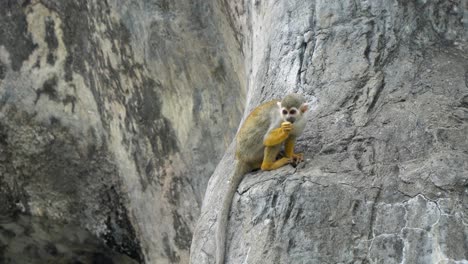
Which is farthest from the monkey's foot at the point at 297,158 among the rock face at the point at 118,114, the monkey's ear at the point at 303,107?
the rock face at the point at 118,114

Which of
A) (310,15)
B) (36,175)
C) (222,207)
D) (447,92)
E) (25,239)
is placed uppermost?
(310,15)

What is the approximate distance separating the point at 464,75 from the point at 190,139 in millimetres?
3049

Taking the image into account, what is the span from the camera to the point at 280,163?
434cm

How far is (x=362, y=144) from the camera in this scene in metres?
4.29

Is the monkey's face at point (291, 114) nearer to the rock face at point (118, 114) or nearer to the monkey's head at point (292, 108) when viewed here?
the monkey's head at point (292, 108)

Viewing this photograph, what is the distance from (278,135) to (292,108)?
16 cm

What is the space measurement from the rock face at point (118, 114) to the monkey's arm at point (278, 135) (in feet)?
8.24

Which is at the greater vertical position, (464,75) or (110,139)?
(464,75)

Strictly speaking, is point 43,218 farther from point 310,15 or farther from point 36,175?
point 310,15

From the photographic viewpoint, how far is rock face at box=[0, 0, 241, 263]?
707cm

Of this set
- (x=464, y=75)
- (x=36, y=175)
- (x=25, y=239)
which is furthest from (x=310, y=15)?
(x=25, y=239)

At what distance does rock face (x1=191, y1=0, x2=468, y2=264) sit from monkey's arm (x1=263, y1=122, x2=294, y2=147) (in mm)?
158

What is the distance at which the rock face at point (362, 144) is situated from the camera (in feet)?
12.8

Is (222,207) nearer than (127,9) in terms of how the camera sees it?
A: Yes
